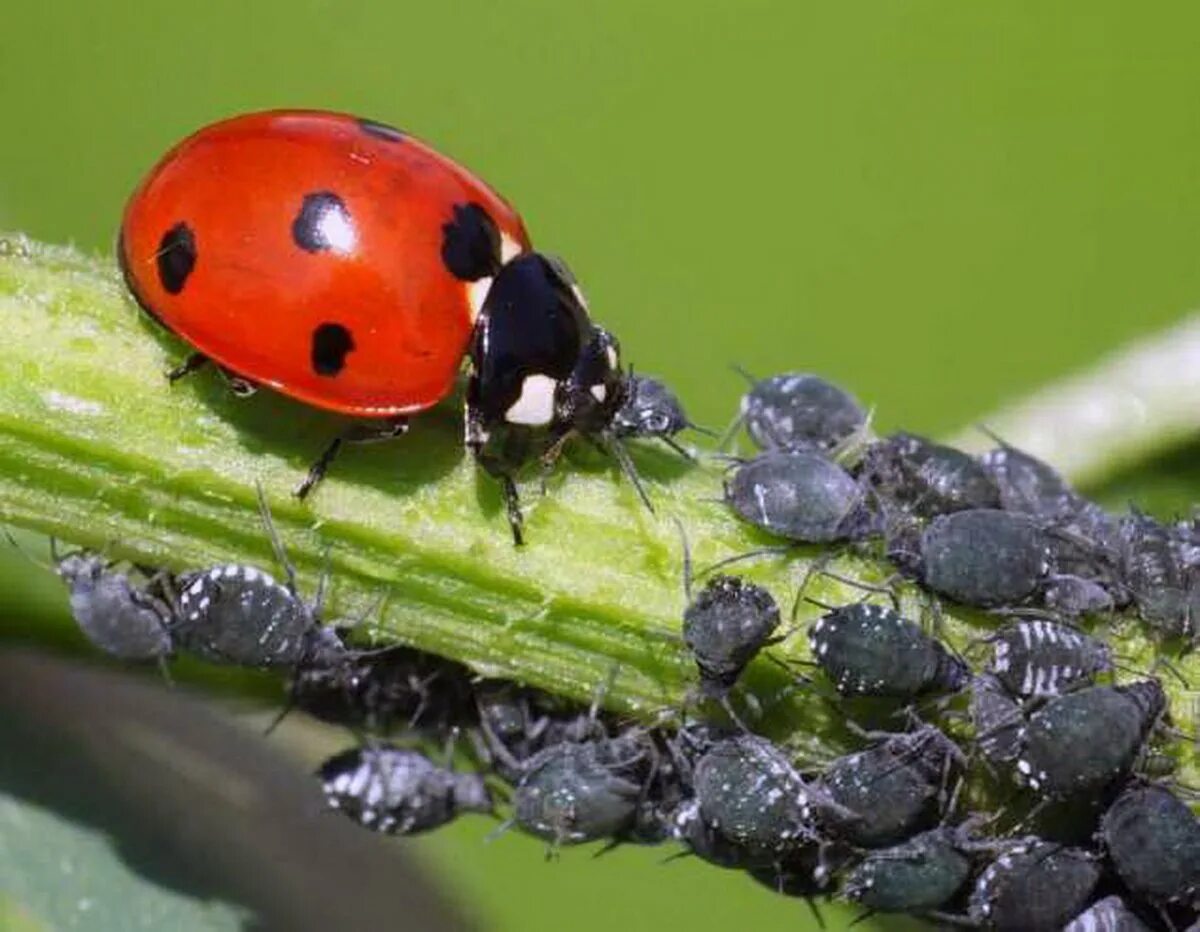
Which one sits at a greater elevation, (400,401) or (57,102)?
(400,401)

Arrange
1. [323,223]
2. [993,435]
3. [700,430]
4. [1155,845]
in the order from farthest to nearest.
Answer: [993,435], [700,430], [323,223], [1155,845]

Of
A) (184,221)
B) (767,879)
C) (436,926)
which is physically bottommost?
(436,926)

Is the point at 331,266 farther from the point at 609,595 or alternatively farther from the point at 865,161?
the point at 865,161

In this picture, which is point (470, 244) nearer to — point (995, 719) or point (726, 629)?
point (726, 629)

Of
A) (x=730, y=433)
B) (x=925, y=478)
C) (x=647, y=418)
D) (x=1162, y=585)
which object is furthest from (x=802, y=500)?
(x=1162, y=585)

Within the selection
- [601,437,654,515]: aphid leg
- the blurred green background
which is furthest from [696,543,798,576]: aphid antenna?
the blurred green background

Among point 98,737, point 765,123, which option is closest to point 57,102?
point 765,123
